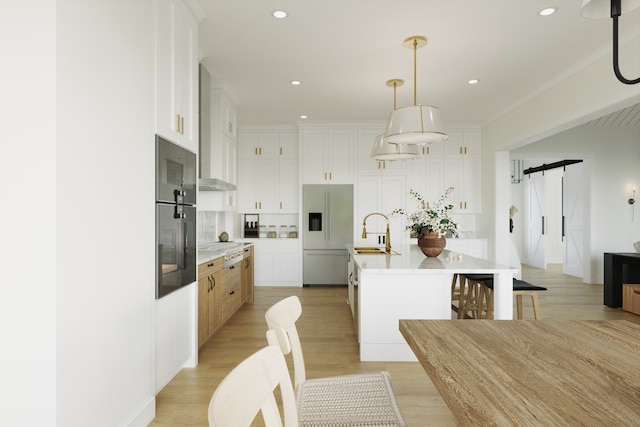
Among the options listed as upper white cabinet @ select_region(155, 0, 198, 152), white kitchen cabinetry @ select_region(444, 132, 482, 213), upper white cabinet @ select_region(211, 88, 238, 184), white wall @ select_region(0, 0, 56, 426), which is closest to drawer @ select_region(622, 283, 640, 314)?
white kitchen cabinetry @ select_region(444, 132, 482, 213)

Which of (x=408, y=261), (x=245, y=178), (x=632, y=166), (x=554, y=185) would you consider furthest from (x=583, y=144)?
(x=245, y=178)

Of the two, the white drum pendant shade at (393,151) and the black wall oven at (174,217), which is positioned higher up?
the white drum pendant shade at (393,151)

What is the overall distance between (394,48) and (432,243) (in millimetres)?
1870

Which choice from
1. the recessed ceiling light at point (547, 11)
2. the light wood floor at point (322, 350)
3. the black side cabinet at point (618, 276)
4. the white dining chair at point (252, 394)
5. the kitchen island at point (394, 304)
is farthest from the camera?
the black side cabinet at point (618, 276)

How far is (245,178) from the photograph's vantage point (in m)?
6.77

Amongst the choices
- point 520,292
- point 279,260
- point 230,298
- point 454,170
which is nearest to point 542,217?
point 454,170

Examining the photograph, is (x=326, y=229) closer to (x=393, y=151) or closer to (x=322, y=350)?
(x=393, y=151)

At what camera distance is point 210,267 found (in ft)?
11.8

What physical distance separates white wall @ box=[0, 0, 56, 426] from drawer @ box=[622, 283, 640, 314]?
5.89 m

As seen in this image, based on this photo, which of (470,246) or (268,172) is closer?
(470,246)

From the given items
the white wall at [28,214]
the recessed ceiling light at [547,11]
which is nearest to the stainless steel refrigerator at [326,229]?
the recessed ceiling light at [547,11]

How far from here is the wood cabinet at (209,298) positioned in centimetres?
335

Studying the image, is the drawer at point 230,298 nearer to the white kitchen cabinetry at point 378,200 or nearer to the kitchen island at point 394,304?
the kitchen island at point 394,304

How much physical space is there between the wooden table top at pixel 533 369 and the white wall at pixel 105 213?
4.48 feet
